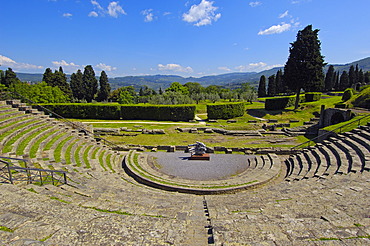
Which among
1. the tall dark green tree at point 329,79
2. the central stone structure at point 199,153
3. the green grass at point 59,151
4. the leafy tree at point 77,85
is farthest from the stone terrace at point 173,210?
the tall dark green tree at point 329,79

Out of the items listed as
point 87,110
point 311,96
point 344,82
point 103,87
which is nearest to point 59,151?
point 87,110

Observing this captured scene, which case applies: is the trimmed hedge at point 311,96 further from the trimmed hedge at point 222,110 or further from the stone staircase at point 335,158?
the stone staircase at point 335,158

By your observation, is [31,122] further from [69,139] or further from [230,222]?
[230,222]

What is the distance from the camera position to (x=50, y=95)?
157 ft

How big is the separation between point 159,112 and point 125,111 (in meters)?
6.52

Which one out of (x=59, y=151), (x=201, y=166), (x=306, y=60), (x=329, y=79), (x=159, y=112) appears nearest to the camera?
(x=59, y=151)

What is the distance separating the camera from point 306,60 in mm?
38406

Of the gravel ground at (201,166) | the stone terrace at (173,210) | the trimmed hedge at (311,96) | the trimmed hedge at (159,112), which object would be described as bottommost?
the gravel ground at (201,166)

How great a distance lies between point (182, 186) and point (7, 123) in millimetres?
13811

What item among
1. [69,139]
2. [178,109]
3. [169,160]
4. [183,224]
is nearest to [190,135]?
[169,160]

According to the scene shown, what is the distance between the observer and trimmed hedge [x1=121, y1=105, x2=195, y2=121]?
37047 mm

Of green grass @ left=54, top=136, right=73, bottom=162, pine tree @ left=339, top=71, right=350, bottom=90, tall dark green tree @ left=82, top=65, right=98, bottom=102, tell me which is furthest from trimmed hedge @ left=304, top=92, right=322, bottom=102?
tall dark green tree @ left=82, top=65, right=98, bottom=102

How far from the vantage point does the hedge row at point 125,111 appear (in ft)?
122

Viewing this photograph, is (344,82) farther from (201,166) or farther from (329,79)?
(201,166)
